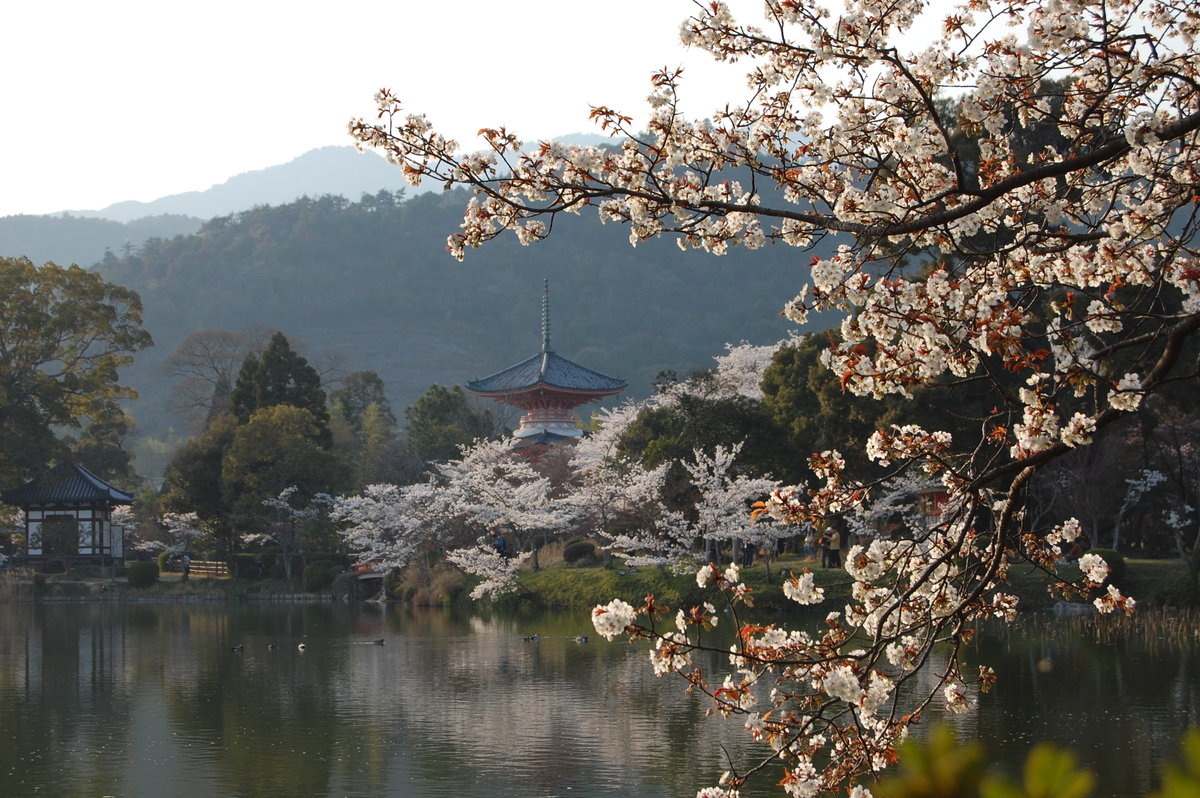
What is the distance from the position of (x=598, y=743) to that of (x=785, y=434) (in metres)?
14.0

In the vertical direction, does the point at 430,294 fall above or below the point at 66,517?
above

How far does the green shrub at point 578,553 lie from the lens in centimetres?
2808

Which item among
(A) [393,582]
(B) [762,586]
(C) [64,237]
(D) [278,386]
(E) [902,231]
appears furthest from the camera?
(C) [64,237]

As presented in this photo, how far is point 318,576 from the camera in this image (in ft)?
99.4

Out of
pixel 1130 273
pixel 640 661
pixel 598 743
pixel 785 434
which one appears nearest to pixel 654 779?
pixel 598 743

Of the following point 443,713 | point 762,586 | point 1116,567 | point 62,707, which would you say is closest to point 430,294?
point 762,586

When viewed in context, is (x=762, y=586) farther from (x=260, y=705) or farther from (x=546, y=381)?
(x=546, y=381)

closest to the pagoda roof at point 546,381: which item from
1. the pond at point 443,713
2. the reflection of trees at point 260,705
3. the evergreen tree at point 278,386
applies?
the evergreen tree at point 278,386

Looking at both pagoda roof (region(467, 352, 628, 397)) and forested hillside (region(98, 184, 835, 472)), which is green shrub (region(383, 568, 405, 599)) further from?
forested hillside (region(98, 184, 835, 472))

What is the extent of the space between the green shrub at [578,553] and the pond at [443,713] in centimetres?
696

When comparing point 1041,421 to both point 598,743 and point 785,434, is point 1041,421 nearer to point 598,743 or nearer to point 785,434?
point 598,743

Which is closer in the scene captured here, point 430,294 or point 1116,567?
point 1116,567

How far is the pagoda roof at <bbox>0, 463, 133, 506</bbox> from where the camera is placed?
33.4 metres

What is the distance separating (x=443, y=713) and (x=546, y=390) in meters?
29.8
